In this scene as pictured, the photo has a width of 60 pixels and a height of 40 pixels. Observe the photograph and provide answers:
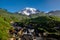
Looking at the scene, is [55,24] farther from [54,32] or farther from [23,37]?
[23,37]

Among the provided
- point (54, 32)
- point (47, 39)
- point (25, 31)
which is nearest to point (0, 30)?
point (25, 31)

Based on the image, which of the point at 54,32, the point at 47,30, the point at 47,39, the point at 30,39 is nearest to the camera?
the point at 30,39

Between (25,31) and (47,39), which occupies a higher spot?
(25,31)

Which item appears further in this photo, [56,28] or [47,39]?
[56,28]

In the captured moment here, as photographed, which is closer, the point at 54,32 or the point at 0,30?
the point at 0,30

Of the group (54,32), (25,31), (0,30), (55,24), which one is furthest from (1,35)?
(55,24)

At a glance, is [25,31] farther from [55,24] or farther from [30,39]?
[55,24]

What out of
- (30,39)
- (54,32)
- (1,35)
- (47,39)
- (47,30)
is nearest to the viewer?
(1,35)

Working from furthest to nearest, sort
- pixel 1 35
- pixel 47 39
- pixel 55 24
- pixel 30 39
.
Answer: pixel 55 24, pixel 47 39, pixel 30 39, pixel 1 35

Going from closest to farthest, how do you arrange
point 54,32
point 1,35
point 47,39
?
point 1,35 < point 47,39 < point 54,32
